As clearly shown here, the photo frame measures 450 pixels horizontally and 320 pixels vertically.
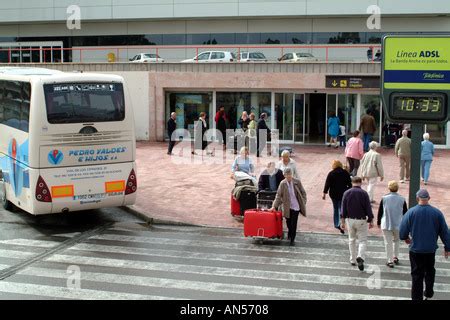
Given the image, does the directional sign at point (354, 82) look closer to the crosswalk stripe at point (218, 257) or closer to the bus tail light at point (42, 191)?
the crosswalk stripe at point (218, 257)

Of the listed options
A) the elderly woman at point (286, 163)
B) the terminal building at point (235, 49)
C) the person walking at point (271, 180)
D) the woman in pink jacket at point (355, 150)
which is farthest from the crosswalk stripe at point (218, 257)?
the terminal building at point (235, 49)

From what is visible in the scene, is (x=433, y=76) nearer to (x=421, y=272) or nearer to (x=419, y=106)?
(x=419, y=106)

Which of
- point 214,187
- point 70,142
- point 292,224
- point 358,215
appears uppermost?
point 70,142

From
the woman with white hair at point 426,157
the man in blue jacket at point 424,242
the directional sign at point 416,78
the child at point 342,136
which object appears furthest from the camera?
the child at point 342,136

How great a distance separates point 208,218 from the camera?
52.8ft

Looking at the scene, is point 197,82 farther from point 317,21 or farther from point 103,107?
point 103,107

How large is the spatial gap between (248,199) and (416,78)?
5069 mm

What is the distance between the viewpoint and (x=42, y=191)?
47.3ft

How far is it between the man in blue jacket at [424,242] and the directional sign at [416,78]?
10.6ft

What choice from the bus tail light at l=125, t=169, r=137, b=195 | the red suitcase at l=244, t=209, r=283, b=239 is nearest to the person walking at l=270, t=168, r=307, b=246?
the red suitcase at l=244, t=209, r=283, b=239

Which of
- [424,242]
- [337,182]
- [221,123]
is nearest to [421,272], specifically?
[424,242]

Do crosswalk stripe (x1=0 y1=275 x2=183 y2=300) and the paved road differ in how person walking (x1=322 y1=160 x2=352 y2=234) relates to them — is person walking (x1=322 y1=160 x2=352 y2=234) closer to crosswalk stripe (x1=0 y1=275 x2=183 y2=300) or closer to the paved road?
the paved road

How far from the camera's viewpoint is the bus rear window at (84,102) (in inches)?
565

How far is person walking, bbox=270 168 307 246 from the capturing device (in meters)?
13.5
